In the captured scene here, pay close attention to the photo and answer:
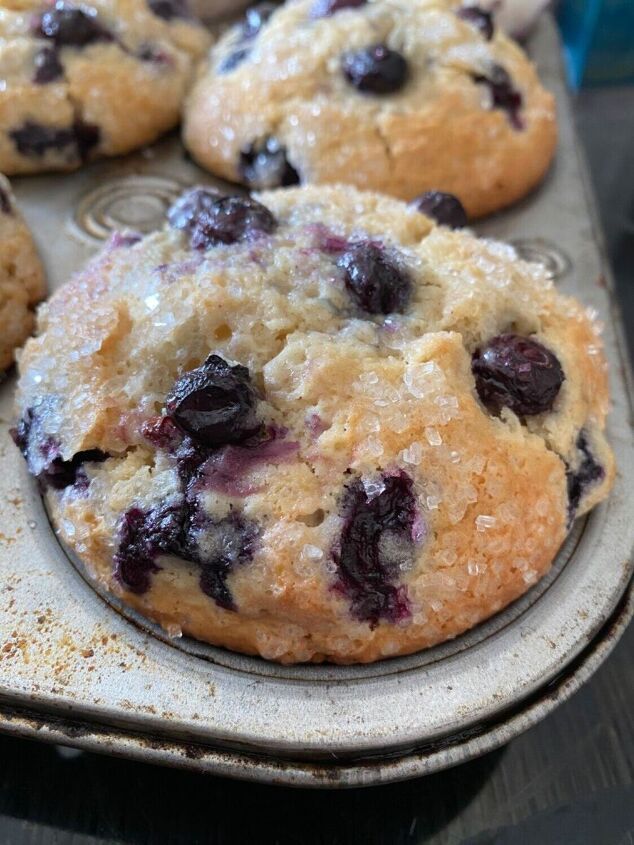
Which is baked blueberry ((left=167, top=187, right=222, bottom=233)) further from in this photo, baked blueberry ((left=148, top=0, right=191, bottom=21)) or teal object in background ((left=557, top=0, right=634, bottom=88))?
teal object in background ((left=557, top=0, right=634, bottom=88))

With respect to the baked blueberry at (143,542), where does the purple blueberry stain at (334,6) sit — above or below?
above

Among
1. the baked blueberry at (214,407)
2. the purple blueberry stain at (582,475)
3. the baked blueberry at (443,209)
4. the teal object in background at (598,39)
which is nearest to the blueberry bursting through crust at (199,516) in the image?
the baked blueberry at (214,407)

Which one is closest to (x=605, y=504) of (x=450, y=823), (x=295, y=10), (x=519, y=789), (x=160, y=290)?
(x=519, y=789)

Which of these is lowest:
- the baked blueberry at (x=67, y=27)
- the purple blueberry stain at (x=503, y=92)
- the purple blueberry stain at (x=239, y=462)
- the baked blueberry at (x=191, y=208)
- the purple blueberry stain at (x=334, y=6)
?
the purple blueberry stain at (x=239, y=462)

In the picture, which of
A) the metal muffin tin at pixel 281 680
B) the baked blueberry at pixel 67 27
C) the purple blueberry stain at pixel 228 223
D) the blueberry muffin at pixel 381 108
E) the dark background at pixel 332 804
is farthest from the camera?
the baked blueberry at pixel 67 27

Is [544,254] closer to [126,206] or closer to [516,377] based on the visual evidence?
[516,377]

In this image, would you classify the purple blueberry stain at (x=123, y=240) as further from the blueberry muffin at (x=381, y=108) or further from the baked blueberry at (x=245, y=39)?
the baked blueberry at (x=245, y=39)

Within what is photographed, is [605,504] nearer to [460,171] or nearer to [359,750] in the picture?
[359,750]
